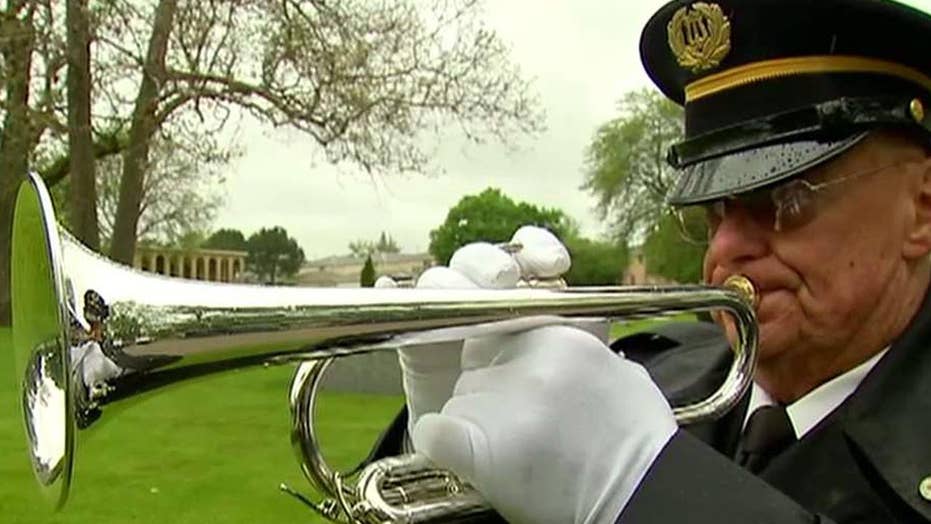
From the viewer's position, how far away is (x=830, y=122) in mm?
1693

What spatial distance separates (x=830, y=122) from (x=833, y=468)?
0.54 meters

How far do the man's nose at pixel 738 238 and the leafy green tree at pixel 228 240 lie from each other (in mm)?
17463

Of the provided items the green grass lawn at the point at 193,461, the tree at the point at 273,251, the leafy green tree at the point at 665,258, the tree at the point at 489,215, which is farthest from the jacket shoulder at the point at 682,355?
the tree at the point at 489,215

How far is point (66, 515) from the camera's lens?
16.7 ft

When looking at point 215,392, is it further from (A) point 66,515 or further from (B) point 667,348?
(B) point 667,348

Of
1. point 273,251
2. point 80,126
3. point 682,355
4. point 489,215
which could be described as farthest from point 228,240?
point 682,355

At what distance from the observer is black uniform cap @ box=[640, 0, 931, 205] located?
1.70 m

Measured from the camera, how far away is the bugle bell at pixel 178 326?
1.31 meters

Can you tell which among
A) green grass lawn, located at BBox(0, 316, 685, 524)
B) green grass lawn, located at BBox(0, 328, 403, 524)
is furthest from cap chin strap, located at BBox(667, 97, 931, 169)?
green grass lawn, located at BBox(0, 316, 685, 524)

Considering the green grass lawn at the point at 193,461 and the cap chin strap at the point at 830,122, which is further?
the green grass lawn at the point at 193,461

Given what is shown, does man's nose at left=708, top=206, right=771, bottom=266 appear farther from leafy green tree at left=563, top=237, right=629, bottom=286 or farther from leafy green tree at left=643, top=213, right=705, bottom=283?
leafy green tree at left=643, top=213, right=705, bottom=283

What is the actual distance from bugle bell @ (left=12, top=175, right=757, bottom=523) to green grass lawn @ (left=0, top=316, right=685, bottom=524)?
2.35 meters

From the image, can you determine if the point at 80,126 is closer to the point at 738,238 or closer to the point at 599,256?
the point at 738,238

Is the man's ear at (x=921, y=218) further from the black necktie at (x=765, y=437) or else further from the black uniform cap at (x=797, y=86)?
the black necktie at (x=765, y=437)
